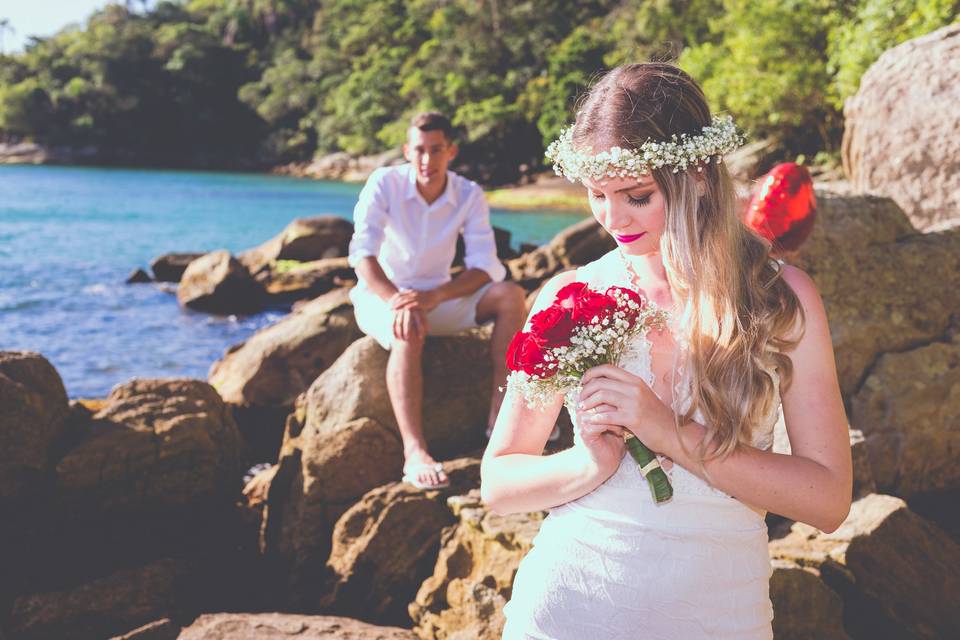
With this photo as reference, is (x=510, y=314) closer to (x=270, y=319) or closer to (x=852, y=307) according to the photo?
(x=852, y=307)

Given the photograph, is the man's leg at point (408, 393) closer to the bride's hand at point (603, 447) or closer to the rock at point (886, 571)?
the rock at point (886, 571)

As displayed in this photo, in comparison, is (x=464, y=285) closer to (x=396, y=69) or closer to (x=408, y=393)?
(x=408, y=393)

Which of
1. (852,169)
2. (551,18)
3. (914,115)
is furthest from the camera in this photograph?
(551,18)

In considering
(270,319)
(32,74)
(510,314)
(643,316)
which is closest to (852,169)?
(510,314)

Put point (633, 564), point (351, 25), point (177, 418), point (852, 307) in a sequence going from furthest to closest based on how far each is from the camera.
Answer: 1. point (351, 25)
2. point (177, 418)
3. point (852, 307)
4. point (633, 564)

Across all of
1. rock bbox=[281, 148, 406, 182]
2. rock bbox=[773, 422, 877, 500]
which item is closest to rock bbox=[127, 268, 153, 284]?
rock bbox=[773, 422, 877, 500]

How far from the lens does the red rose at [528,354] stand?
207cm

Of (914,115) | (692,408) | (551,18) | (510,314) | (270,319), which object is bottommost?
(270,319)

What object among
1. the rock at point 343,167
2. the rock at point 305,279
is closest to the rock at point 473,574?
the rock at point 305,279

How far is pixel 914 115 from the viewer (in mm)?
7777

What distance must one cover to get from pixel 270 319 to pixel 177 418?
36.5 ft

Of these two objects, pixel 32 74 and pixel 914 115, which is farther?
pixel 32 74

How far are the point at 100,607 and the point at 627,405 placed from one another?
4.30m

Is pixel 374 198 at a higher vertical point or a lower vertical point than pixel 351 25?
lower
